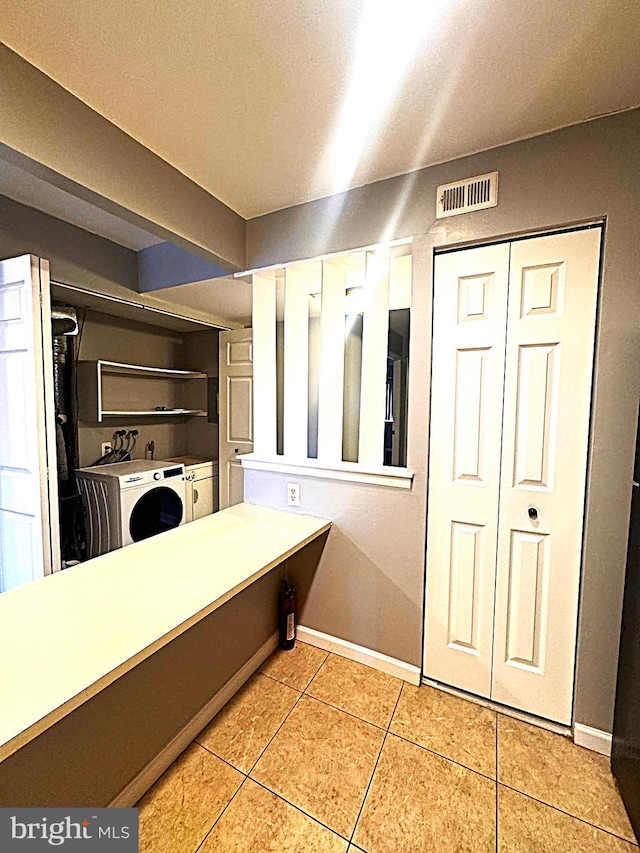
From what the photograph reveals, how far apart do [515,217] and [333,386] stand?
1.05 m

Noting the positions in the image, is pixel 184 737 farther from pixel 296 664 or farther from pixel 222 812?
pixel 296 664

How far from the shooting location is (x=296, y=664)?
1.98 m

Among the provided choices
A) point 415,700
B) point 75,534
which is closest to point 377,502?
point 415,700

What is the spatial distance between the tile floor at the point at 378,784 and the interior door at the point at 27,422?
1418mm

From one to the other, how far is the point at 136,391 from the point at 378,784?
3.62 meters

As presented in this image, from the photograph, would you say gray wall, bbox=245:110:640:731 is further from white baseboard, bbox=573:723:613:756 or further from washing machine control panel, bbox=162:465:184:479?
washing machine control panel, bbox=162:465:184:479

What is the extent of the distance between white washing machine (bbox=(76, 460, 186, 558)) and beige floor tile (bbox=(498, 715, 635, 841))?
2754 millimetres

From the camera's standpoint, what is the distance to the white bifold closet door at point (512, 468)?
1478 millimetres

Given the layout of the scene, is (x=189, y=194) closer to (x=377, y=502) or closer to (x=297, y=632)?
(x=377, y=502)

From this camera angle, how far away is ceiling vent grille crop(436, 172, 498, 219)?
1.53m

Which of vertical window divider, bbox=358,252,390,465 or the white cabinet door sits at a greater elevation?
vertical window divider, bbox=358,252,390,465

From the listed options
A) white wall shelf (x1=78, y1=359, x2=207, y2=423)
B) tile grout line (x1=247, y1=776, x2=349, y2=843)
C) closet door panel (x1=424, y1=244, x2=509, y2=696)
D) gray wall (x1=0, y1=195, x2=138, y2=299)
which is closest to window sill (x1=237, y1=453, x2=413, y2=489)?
closet door panel (x1=424, y1=244, x2=509, y2=696)

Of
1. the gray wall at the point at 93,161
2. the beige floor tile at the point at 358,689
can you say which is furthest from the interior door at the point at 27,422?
the beige floor tile at the point at 358,689

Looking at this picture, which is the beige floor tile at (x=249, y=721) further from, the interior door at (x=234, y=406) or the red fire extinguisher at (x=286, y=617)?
the interior door at (x=234, y=406)
